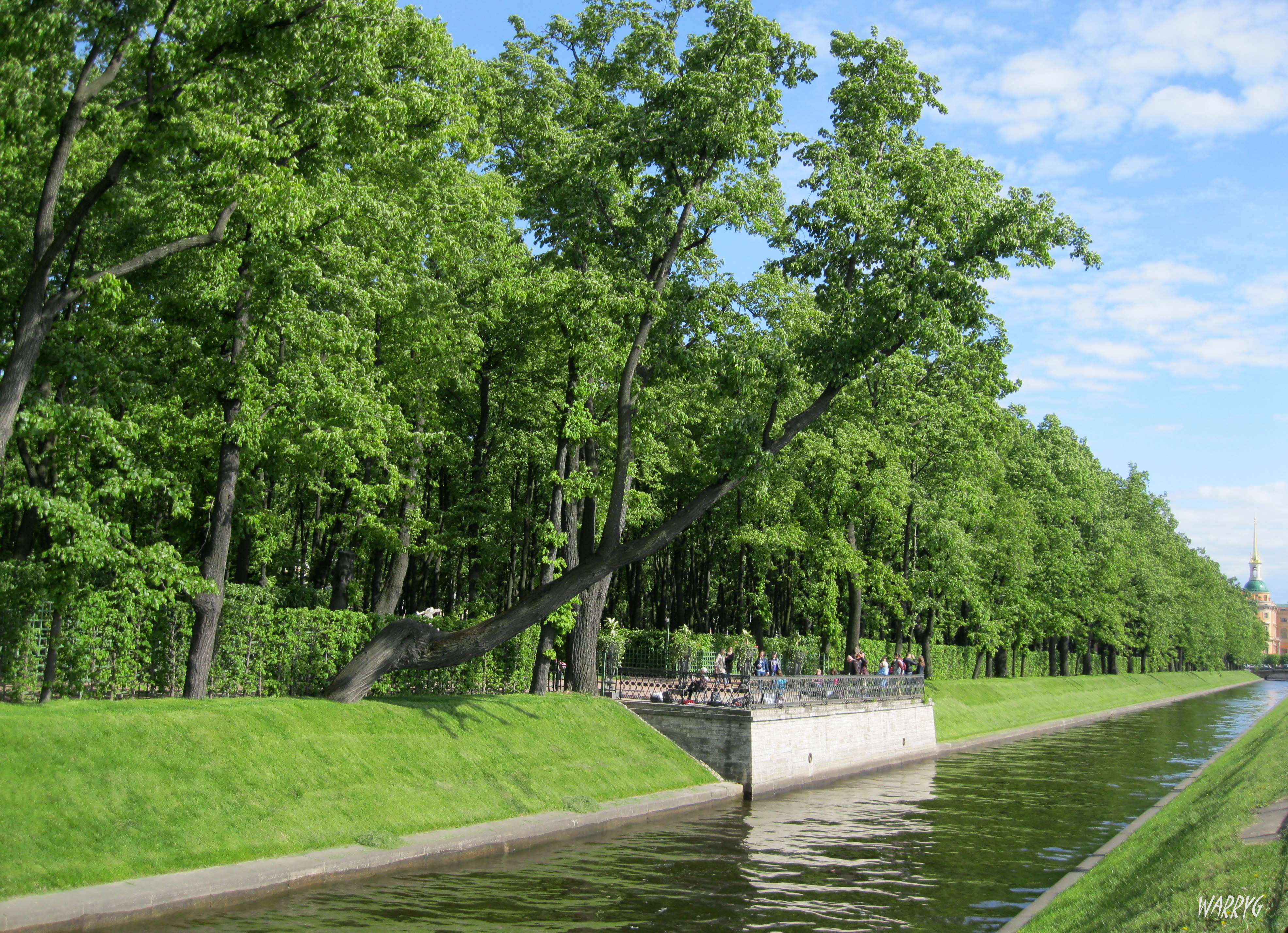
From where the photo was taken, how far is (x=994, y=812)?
2578 centimetres

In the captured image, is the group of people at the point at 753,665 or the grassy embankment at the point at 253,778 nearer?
the grassy embankment at the point at 253,778

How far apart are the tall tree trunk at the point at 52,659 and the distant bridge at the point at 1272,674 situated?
180m

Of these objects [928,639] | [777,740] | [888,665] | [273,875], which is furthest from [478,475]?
[928,639]

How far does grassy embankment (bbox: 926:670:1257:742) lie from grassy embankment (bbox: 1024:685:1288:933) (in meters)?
21.9

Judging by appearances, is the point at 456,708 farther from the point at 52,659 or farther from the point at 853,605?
the point at 853,605

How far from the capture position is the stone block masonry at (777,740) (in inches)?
1068

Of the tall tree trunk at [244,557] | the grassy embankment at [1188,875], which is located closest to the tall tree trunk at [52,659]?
the tall tree trunk at [244,557]

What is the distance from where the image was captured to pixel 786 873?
17.9m

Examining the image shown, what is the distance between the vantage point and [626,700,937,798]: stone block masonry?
27.1m

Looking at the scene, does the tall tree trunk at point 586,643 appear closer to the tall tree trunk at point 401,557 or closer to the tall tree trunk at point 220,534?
the tall tree trunk at point 401,557

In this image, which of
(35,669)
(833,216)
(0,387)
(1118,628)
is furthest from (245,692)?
(1118,628)

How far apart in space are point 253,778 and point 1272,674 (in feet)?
635

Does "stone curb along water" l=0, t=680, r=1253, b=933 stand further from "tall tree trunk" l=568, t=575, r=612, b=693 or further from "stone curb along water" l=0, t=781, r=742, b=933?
"tall tree trunk" l=568, t=575, r=612, b=693

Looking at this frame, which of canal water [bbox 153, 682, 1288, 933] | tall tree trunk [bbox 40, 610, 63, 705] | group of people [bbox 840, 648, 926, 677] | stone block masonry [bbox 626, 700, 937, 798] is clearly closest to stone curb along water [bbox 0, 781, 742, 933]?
canal water [bbox 153, 682, 1288, 933]
